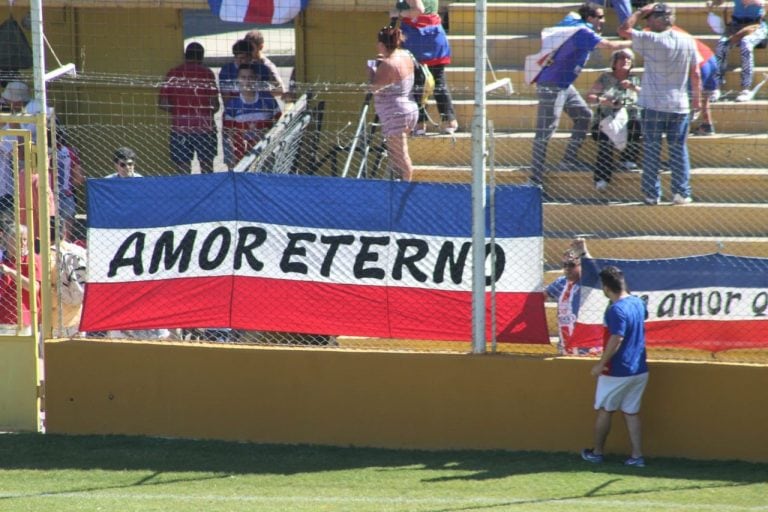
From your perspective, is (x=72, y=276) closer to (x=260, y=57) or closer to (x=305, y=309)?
(x=305, y=309)

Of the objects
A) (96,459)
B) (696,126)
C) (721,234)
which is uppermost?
(696,126)

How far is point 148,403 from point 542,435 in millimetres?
2900

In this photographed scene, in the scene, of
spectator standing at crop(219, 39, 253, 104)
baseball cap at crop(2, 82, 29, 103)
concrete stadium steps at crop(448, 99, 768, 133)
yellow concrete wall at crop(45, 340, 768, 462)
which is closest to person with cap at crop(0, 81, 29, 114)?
baseball cap at crop(2, 82, 29, 103)

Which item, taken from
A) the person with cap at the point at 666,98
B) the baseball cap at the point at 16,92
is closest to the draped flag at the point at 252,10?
the baseball cap at the point at 16,92

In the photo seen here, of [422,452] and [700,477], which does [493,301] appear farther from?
[700,477]

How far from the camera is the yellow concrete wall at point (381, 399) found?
8.68 metres

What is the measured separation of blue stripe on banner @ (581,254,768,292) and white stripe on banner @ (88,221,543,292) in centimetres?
57

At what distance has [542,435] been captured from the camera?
8.91 m

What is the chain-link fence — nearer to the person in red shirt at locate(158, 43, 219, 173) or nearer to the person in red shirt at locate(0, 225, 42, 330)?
the person in red shirt at locate(158, 43, 219, 173)

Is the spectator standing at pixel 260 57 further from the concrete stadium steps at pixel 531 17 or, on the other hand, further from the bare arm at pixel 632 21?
the bare arm at pixel 632 21

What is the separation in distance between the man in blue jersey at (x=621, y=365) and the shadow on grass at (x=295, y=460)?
0.27 meters

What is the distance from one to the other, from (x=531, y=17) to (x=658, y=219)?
346cm

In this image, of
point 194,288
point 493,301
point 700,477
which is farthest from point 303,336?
point 700,477

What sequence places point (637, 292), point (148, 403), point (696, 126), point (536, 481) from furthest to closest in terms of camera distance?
point (696, 126), point (148, 403), point (637, 292), point (536, 481)
